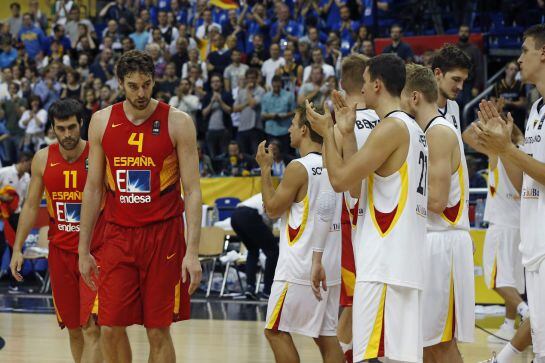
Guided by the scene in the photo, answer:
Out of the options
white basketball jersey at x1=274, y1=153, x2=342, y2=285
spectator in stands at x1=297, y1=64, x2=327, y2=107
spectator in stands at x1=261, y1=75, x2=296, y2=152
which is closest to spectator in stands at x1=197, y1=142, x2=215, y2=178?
spectator in stands at x1=261, y1=75, x2=296, y2=152

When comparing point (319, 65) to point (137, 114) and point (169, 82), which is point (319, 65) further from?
point (137, 114)

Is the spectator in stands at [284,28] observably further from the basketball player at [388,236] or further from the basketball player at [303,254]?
the basketball player at [388,236]

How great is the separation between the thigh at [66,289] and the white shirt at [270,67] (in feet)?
37.1

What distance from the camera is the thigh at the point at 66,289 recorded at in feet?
24.6

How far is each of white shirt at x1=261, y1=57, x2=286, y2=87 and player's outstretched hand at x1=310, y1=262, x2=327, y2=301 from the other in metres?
12.0

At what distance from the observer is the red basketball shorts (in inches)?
246

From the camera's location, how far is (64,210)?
7.59m

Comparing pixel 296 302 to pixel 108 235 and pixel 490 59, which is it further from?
pixel 490 59

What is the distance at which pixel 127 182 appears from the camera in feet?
21.0

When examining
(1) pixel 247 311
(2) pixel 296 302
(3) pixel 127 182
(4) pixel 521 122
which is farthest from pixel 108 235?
(4) pixel 521 122

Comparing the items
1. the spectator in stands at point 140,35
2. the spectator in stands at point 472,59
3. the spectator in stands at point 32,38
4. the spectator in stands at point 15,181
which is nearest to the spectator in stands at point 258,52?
the spectator in stands at point 140,35

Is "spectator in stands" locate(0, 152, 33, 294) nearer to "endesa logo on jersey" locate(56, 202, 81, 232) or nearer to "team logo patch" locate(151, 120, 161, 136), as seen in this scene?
"endesa logo on jersey" locate(56, 202, 81, 232)

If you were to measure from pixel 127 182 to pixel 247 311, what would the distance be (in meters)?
7.03

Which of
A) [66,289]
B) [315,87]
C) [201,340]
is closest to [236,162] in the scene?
[315,87]
